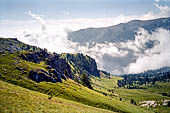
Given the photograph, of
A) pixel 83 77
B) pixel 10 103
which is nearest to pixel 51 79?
pixel 10 103

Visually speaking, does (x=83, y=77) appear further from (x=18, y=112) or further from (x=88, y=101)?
(x=18, y=112)

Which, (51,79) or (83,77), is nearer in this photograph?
(51,79)

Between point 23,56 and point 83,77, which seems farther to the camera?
point 83,77

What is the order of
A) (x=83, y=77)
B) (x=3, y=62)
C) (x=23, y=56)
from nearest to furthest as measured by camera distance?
(x=3, y=62), (x=23, y=56), (x=83, y=77)

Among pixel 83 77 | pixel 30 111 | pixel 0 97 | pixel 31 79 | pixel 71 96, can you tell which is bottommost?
pixel 83 77

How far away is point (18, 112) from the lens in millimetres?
39125

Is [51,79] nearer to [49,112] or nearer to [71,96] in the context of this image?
[71,96]

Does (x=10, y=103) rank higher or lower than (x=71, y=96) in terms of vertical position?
higher

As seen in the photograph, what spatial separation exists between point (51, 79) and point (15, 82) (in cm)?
3362

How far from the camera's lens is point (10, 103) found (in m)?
43.2

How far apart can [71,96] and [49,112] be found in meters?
49.2

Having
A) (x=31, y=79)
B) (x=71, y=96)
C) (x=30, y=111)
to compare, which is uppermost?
(x=30, y=111)

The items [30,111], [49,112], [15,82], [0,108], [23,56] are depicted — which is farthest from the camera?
[23,56]

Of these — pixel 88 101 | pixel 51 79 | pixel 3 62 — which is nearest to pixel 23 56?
pixel 3 62
